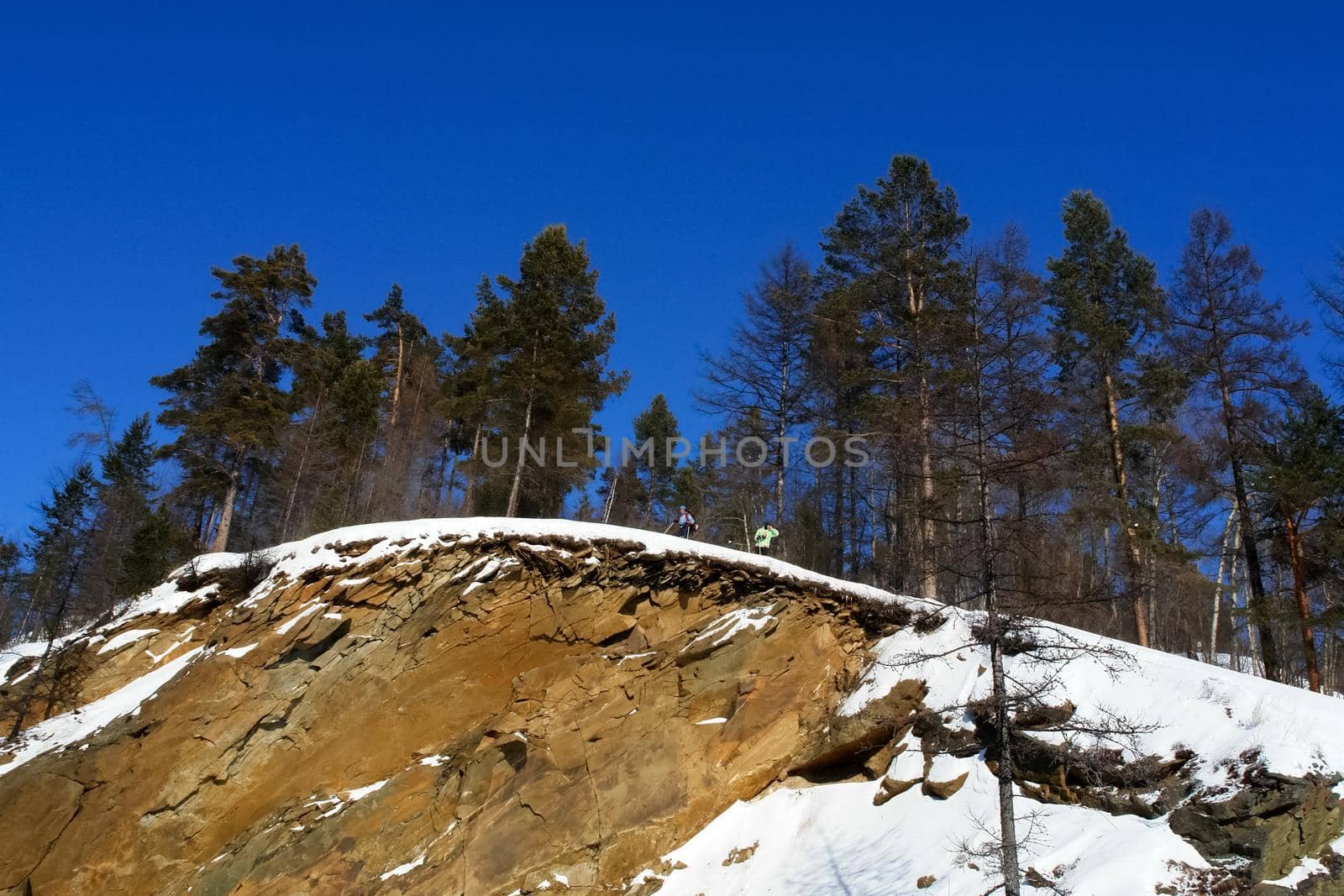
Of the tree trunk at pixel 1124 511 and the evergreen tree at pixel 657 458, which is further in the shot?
the evergreen tree at pixel 657 458

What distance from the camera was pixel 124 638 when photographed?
1517 centimetres

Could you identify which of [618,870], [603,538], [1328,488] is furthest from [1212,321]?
[618,870]

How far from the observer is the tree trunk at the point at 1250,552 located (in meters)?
14.5

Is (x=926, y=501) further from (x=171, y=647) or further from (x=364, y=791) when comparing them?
(x=171, y=647)

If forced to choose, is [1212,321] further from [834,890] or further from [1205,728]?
[834,890]

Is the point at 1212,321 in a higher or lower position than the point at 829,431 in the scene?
higher

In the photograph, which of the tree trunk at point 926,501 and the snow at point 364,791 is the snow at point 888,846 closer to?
→ the tree trunk at point 926,501

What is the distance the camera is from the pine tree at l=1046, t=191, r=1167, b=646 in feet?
60.2

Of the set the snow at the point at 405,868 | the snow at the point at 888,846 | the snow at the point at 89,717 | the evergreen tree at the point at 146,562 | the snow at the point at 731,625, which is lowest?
the snow at the point at 405,868

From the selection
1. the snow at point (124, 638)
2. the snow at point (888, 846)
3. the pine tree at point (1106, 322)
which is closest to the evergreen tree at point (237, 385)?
the snow at point (124, 638)

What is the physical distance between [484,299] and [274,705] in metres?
16.8

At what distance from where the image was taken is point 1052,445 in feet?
29.8

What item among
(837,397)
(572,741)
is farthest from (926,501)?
(837,397)

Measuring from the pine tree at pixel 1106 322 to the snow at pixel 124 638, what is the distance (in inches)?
884
